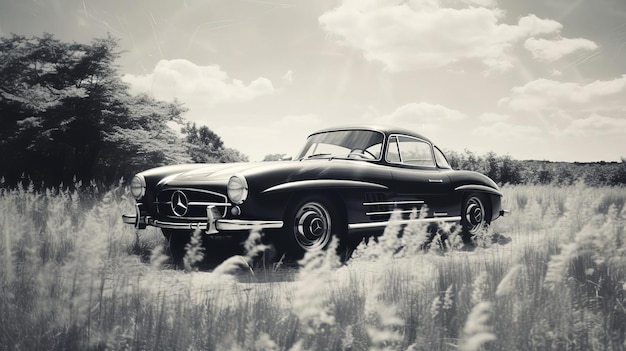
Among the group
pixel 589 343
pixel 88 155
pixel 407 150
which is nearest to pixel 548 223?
pixel 589 343

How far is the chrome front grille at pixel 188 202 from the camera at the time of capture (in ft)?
15.2

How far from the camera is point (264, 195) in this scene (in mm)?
4512

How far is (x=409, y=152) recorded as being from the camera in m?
6.21

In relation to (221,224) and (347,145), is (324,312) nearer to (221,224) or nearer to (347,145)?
(221,224)

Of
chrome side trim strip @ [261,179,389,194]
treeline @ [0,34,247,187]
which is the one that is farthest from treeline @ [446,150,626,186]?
chrome side trim strip @ [261,179,389,194]

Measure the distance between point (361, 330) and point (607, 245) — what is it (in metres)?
2.63

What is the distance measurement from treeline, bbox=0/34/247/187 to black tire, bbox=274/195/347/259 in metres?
10.9

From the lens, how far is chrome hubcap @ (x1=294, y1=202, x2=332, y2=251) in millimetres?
4707

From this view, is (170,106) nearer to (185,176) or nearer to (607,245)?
(185,176)

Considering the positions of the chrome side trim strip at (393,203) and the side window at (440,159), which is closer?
the chrome side trim strip at (393,203)

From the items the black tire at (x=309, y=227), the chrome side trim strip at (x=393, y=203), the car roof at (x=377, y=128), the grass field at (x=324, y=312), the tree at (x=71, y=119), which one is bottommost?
the grass field at (x=324, y=312)

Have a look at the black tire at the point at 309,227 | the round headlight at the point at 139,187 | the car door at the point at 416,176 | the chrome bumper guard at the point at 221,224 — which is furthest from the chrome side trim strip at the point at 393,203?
the round headlight at the point at 139,187

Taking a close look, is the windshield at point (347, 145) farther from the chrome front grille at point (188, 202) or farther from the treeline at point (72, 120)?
the treeline at point (72, 120)

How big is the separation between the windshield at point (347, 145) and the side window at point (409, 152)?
0.59 feet
